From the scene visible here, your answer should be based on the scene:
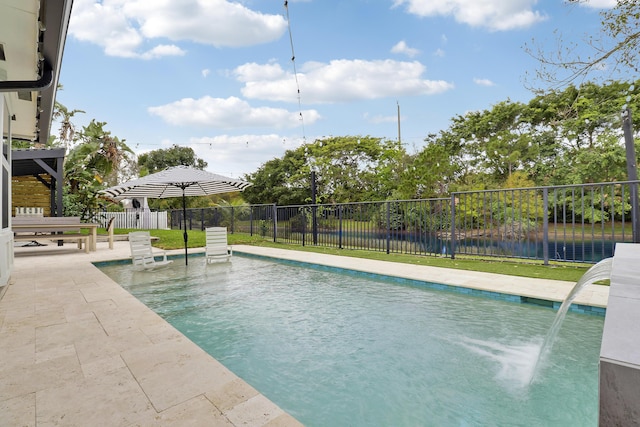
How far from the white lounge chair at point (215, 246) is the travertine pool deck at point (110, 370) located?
11.6 ft

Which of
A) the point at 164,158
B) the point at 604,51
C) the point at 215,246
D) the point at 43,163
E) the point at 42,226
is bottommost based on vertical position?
the point at 215,246

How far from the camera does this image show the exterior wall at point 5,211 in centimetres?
455

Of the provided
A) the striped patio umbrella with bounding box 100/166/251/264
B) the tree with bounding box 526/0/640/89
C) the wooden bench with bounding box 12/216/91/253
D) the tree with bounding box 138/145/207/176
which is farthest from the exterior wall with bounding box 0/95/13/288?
the tree with bounding box 138/145/207/176

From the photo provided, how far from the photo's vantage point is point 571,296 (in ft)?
8.94

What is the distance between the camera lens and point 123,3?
9930 millimetres

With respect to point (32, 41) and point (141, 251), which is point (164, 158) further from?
point (32, 41)

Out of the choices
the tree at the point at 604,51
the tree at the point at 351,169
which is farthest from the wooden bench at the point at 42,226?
the tree at the point at 351,169

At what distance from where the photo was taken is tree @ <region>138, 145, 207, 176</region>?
30922 millimetres

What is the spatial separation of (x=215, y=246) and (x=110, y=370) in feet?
19.2

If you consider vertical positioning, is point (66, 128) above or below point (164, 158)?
below

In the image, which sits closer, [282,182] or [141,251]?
[141,251]

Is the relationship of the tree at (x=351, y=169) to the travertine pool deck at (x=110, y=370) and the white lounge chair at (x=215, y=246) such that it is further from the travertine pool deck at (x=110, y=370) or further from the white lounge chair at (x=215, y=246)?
the travertine pool deck at (x=110, y=370)

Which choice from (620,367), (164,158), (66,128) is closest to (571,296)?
(620,367)

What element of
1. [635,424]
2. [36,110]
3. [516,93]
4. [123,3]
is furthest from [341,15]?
[635,424]
